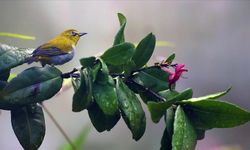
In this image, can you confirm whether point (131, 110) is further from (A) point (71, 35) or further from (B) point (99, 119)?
(A) point (71, 35)

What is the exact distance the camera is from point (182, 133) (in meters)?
0.37

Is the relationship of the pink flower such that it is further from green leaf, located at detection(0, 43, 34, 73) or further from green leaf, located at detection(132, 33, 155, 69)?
green leaf, located at detection(0, 43, 34, 73)

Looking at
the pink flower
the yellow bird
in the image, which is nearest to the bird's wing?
the yellow bird

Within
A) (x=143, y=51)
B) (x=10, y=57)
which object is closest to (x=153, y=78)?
(x=143, y=51)

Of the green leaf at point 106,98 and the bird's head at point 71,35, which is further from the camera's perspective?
the bird's head at point 71,35

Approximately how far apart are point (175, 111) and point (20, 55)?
16 cm

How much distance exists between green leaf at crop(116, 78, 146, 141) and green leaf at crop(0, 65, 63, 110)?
0.06m

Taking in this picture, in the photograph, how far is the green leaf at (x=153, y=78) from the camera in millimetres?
430

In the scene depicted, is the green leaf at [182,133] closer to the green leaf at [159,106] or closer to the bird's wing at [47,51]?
the green leaf at [159,106]

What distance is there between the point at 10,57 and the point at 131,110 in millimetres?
125

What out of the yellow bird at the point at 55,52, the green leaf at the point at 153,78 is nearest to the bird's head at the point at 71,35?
the yellow bird at the point at 55,52

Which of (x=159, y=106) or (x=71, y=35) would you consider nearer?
(x=159, y=106)

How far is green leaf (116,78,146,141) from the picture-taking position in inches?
15.3

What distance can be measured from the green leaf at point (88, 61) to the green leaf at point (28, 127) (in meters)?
0.07
